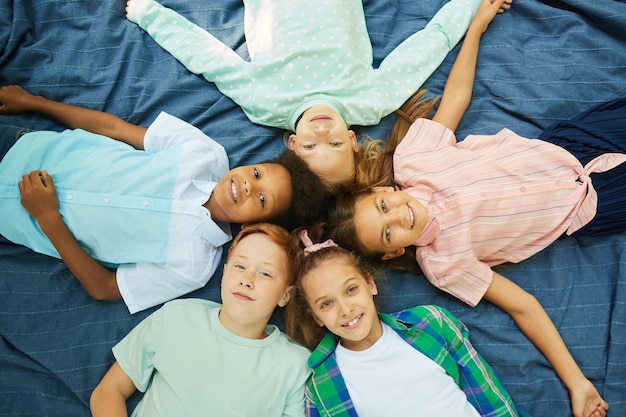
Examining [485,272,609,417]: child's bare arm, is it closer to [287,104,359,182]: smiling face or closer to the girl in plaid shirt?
the girl in plaid shirt

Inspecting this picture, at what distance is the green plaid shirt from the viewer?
1281 millimetres

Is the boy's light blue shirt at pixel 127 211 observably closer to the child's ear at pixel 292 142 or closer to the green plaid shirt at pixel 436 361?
the child's ear at pixel 292 142

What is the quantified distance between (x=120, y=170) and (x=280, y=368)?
0.66 metres

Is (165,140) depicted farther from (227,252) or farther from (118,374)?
(118,374)

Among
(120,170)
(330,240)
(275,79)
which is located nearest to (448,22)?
(275,79)

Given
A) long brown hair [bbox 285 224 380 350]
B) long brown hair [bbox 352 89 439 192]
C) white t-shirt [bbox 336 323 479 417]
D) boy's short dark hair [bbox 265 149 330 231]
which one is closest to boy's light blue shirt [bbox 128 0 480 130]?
long brown hair [bbox 352 89 439 192]

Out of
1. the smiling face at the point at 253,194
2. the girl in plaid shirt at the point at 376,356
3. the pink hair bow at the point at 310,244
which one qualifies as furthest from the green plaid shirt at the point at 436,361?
the smiling face at the point at 253,194

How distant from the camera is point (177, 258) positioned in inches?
52.7

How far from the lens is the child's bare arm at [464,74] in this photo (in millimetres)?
1525

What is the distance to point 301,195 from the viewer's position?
1.39 metres

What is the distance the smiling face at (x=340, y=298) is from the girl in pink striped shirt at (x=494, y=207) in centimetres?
14

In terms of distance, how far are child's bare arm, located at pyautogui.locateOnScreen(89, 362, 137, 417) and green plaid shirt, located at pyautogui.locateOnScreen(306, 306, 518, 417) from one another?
0.45 metres

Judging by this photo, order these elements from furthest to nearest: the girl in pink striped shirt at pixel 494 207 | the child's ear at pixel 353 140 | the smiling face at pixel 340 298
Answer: the child's ear at pixel 353 140
the girl in pink striped shirt at pixel 494 207
the smiling face at pixel 340 298

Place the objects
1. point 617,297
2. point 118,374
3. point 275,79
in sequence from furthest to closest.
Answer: point 275,79 → point 617,297 → point 118,374
